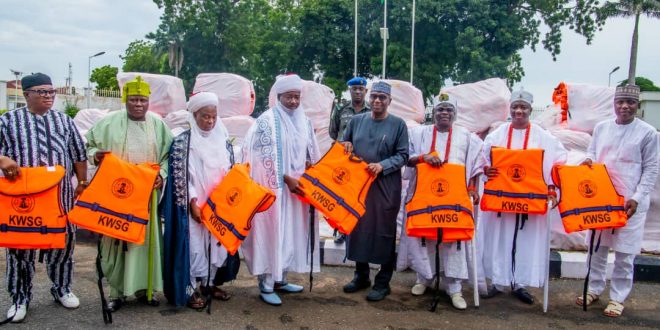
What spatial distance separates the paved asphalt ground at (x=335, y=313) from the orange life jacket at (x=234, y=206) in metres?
0.64

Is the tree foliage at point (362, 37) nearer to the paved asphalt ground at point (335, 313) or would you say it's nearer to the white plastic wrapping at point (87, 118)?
the white plastic wrapping at point (87, 118)

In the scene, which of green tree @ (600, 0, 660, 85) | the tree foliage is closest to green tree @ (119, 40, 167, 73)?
the tree foliage

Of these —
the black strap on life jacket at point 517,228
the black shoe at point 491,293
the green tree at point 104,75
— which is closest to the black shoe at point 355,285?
the black shoe at point 491,293

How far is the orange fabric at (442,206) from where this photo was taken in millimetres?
4129

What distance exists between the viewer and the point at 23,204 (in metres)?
3.65

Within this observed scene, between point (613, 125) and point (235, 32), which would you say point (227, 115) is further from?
point (235, 32)

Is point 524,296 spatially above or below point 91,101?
below

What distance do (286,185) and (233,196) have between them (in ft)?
1.77

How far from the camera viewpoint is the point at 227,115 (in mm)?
8156

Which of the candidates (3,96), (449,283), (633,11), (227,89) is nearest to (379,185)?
(449,283)

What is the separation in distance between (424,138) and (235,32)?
2449 cm

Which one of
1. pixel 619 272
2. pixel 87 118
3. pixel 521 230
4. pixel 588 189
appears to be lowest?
pixel 619 272

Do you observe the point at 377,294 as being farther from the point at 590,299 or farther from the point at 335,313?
the point at 590,299

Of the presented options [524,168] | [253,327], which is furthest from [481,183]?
[253,327]
